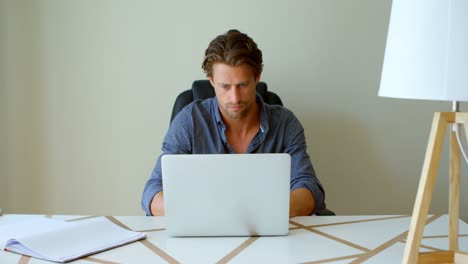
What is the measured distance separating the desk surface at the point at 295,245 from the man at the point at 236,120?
328 millimetres

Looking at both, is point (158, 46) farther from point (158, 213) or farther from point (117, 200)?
point (158, 213)

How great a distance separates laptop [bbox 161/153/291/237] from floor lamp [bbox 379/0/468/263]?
0.42 m

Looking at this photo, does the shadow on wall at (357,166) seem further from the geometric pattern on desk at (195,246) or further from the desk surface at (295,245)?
the geometric pattern on desk at (195,246)

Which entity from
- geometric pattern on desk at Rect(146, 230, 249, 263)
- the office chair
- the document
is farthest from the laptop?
the office chair

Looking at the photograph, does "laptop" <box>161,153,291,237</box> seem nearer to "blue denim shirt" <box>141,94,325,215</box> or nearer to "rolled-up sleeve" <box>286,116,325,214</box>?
"rolled-up sleeve" <box>286,116,325,214</box>

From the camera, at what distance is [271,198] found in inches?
65.0

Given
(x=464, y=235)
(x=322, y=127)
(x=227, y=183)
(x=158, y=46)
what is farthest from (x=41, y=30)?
(x=464, y=235)

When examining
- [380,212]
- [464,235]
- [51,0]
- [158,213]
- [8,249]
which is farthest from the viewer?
[380,212]

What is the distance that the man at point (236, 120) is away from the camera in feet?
7.39

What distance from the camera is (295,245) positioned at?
1641 mm

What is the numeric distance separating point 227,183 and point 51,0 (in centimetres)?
170

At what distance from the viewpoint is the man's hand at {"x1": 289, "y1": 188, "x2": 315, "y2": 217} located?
2.03 metres

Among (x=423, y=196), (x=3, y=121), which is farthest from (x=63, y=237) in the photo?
(x=3, y=121)

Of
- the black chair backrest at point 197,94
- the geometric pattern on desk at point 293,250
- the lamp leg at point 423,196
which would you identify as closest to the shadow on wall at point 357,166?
the black chair backrest at point 197,94
